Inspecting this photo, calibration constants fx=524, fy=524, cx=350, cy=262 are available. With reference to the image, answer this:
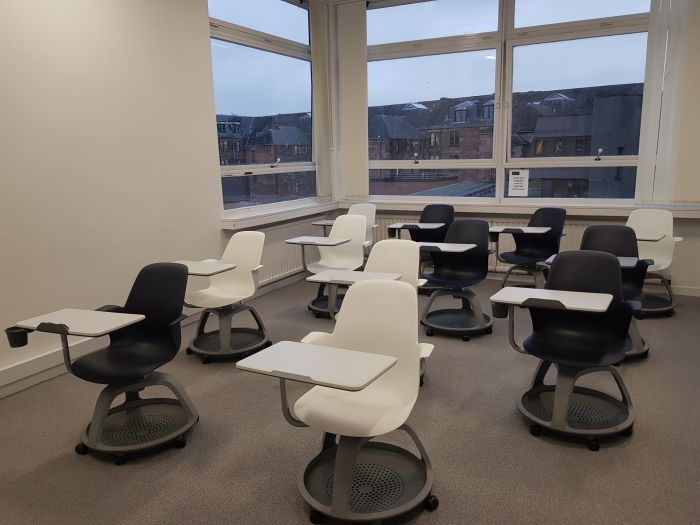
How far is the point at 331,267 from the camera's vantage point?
16.3 feet

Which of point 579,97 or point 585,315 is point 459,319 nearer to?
point 585,315

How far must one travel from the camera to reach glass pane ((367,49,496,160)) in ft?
20.1

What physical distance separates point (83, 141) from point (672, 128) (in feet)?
17.0

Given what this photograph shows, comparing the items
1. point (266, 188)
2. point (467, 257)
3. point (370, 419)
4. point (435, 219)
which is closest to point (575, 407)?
point (370, 419)

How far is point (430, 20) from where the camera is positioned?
6.22 meters

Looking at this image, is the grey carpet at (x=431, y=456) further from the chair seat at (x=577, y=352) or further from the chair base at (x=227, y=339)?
the chair seat at (x=577, y=352)

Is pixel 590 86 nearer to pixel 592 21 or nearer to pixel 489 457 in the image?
pixel 592 21

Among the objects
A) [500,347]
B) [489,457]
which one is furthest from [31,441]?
[500,347]

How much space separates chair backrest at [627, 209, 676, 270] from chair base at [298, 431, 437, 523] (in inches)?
132

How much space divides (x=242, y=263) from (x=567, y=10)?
4.38 meters

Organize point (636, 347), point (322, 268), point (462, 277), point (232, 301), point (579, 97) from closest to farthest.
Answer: point (636, 347)
point (232, 301)
point (462, 277)
point (322, 268)
point (579, 97)

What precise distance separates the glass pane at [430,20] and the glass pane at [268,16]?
86 cm

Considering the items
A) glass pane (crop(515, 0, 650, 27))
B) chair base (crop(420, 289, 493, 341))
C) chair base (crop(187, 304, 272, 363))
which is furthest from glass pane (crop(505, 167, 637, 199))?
chair base (crop(187, 304, 272, 363))

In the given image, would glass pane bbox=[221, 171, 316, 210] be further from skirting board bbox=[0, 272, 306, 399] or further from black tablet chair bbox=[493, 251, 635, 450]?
black tablet chair bbox=[493, 251, 635, 450]
